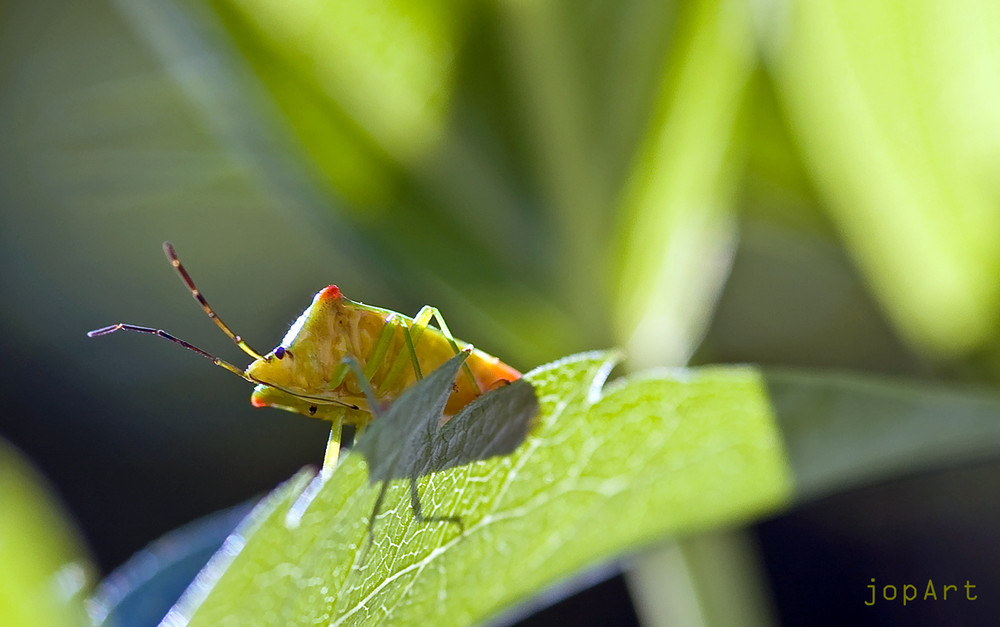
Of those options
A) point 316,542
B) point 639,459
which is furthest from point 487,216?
point 316,542

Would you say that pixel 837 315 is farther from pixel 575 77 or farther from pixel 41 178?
pixel 41 178

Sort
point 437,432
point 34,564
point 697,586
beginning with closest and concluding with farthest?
point 437,432 < point 34,564 < point 697,586

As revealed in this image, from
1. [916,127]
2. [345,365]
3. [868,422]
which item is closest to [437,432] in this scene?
[868,422]

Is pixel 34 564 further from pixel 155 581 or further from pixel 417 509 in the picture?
pixel 417 509

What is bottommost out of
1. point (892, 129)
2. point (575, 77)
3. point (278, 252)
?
point (892, 129)

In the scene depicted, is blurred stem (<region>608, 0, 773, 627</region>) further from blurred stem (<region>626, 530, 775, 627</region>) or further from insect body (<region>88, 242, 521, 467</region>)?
insect body (<region>88, 242, 521, 467</region>)

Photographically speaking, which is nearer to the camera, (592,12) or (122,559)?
(592,12)
